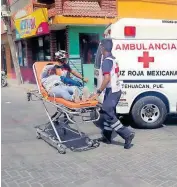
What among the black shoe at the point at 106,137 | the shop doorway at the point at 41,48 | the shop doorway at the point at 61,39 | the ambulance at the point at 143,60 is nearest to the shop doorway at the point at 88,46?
the shop doorway at the point at 61,39

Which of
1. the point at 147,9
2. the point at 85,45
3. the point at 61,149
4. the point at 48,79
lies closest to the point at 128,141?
the point at 61,149

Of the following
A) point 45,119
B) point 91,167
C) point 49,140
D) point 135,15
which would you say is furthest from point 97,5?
point 91,167

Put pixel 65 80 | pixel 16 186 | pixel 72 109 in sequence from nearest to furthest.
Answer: pixel 16 186
pixel 72 109
pixel 65 80

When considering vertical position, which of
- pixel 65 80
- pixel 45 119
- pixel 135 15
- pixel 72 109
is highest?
pixel 135 15

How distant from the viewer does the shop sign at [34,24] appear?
12.5 metres

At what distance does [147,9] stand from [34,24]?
5.22m

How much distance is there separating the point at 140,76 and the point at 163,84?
0.54m

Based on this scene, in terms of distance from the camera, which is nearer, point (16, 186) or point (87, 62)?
point (16, 186)

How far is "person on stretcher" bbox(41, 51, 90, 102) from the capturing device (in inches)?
203

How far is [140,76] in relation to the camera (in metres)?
6.33

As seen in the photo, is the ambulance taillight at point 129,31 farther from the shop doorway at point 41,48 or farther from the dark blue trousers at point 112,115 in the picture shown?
the shop doorway at point 41,48

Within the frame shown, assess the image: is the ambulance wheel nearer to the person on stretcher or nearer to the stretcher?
the stretcher

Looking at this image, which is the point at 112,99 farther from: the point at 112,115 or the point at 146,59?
the point at 146,59

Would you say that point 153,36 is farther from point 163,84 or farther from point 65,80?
point 65,80
